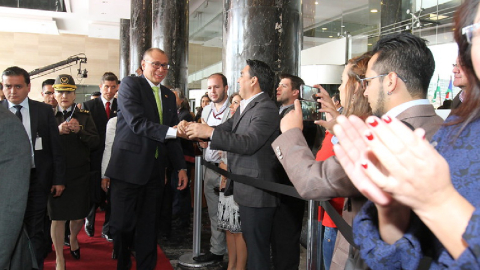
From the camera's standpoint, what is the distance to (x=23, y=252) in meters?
1.63

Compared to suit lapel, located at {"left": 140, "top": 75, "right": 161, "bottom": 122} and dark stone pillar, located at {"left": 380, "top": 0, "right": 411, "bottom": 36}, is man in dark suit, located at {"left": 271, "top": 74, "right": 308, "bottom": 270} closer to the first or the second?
suit lapel, located at {"left": 140, "top": 75, "right": 161, "bottom": 122}

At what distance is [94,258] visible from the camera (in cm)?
407

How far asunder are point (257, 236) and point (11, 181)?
1634 millimetres

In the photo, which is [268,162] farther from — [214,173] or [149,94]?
[214,173]

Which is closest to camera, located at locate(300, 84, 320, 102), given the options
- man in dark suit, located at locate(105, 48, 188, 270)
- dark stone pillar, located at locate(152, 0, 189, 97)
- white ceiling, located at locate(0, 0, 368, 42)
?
man in dark suit, located at locate(105, 48, 188, 270)

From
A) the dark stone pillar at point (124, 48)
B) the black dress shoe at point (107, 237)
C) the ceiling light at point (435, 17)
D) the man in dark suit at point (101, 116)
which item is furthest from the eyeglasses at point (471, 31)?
the dark stone pillar at point (124, 48)

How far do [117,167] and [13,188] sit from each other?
5.43 feet

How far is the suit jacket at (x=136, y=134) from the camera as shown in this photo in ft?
10.1

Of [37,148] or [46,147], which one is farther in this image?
[46,147]

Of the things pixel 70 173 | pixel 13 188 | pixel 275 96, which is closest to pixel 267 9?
pixel 275 96

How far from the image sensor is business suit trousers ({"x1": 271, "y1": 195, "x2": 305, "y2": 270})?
3.17 metres

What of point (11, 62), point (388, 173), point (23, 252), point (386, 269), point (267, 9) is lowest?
point (23, 252)

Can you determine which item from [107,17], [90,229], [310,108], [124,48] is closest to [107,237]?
[90,229]

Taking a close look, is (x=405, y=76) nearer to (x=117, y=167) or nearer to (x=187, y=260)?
(x=117, y=167)
